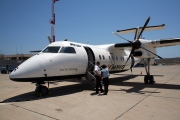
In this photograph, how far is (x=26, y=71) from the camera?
802cm

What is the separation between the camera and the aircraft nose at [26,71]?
7.85 metres

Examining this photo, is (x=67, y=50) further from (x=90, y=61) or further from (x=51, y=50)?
(x=90, y=61)

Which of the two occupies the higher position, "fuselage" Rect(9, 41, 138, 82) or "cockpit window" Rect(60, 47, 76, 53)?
"cockpit window" Rect(60, 47, 76, 53)

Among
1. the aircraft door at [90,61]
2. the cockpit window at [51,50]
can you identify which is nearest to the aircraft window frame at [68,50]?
the cockpit window at [51,50]

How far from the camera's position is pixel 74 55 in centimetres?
1046

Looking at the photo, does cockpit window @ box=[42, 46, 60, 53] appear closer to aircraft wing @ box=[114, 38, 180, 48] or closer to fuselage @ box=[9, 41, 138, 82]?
fuselage @ box=[9, 41, 138, 82]

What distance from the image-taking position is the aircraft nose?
7.85 metres

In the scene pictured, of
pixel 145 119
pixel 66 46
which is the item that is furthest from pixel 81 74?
pixel 145 119

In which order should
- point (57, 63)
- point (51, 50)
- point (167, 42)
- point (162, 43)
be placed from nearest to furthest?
point (57, 63) < point (51, 50) < point (167, 42) < point (162, 43)

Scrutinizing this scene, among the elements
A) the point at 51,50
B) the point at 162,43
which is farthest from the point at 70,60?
the point at 162,43

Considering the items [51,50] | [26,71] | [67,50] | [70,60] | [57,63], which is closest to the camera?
[26,71]

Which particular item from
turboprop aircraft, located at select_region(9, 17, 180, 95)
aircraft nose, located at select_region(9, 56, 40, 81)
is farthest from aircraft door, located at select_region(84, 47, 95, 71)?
aircraft nose, located at select_region(9, 56, 40, 81)

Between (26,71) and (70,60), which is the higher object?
(70,60)

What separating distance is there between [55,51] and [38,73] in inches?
75.7
